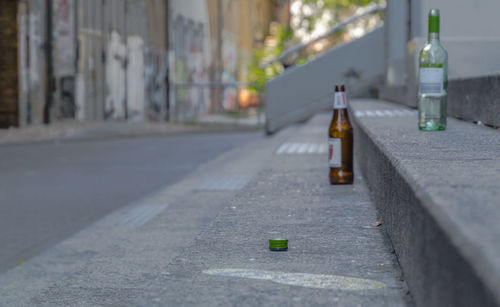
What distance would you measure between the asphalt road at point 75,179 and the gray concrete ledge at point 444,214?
8.17 ft

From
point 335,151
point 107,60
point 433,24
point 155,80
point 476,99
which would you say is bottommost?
point 335,151

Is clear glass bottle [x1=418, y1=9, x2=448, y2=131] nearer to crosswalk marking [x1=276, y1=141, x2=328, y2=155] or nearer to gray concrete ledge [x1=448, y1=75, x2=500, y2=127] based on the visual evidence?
gray concrete ledge [x1=448, y1=75, x2=500, y2=127]

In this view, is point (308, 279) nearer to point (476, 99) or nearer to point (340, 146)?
point (340, 146)

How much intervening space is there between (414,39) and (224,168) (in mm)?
2743

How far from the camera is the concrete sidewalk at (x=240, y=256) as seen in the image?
7.00 feet

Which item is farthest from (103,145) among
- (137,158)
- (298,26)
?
(298,26)

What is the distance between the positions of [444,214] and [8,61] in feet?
44.9

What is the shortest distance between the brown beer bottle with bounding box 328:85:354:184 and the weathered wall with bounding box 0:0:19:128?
1114 centimetres

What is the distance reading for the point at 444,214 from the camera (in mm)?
1587

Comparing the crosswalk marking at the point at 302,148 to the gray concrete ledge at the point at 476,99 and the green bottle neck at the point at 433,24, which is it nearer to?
the gray concrete ledge at the point at 476,99

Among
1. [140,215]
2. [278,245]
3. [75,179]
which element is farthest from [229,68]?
[278,245]

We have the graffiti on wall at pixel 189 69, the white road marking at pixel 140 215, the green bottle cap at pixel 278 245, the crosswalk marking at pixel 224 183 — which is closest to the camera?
the green bottle cap at pixel 278 245

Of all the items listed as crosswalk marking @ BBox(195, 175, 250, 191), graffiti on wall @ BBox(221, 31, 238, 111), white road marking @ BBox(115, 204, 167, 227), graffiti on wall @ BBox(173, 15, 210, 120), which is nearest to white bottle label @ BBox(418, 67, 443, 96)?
white road marking @ BBox(115, 204, 167, 227)

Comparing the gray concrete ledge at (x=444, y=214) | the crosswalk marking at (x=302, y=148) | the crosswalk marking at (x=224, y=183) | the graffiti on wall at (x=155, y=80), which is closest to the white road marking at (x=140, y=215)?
the crosswalk marking at (x=224, y=183)
